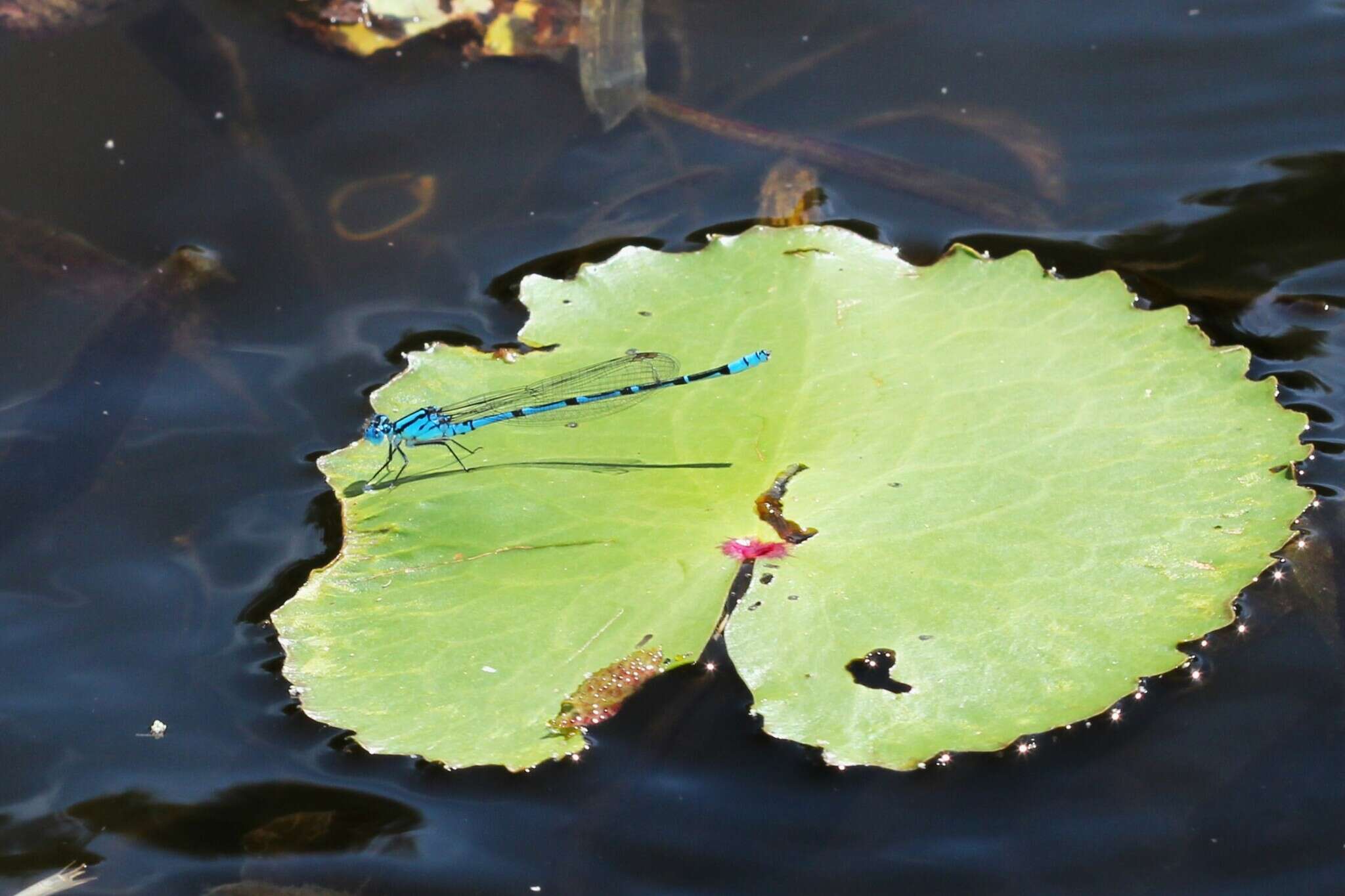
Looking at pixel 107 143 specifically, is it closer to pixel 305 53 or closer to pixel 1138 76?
pixel 305 53

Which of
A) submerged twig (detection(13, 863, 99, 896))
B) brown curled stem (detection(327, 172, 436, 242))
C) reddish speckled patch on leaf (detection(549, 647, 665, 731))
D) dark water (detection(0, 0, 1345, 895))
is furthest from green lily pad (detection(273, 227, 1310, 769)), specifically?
brown curled stem (detection(327, 172, 436, 242))

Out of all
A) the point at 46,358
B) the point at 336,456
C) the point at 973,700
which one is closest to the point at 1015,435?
the point at 973,700

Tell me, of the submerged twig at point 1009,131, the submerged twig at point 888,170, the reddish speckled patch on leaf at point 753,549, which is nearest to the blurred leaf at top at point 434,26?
the submerged twig at point 888,170

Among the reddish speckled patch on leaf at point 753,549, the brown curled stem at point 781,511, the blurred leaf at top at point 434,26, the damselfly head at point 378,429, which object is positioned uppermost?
the blurred leaf at top at point 434,26

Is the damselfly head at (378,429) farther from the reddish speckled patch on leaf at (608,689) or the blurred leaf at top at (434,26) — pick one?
the blurred leaf at top at (434,26)

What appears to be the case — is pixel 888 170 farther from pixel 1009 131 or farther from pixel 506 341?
pixel 506 341

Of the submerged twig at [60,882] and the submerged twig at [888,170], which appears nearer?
the submerged twig at [60,882]

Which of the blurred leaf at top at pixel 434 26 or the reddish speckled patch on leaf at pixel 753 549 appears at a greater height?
the blurred leaf at top at pixel 434 26

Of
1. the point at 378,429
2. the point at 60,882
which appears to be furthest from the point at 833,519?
the point at 60,882
